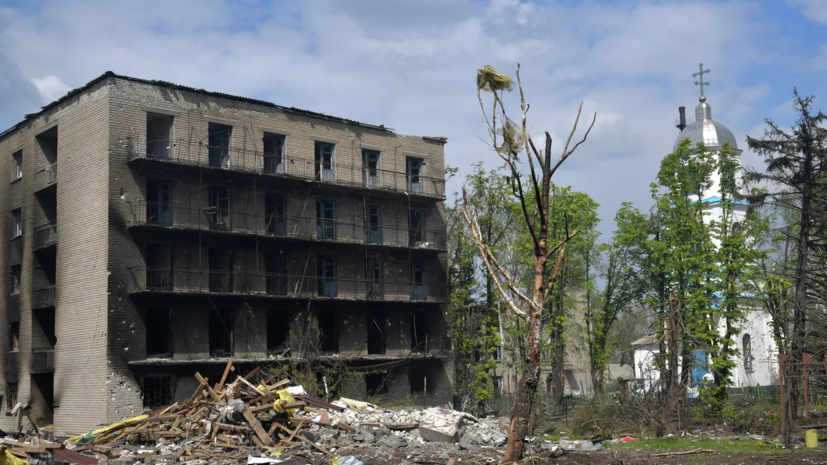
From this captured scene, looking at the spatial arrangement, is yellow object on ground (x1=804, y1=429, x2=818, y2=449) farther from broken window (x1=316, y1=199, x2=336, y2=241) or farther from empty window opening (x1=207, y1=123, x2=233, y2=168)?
empty window opening (x1=207, y1=123, x2=233, y2=168)

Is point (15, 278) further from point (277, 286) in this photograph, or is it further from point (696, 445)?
point (696, 445)

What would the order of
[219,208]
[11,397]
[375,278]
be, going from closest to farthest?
[219,208], [11,397], [375,278]

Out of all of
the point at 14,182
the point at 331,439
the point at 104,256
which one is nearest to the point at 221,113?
the point at 104,256

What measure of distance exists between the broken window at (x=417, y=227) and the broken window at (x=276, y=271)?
7.49 metres

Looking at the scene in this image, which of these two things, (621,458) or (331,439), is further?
(331,439)

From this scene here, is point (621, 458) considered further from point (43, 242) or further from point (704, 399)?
point (43, 242)

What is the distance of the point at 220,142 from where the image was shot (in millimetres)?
37562

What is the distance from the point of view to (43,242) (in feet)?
124

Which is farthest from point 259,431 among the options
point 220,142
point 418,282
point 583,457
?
point 418,282

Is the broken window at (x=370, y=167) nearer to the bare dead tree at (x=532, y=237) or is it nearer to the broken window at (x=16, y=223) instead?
the broken window at (x=16, y=223)

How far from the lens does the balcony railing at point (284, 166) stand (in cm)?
3531

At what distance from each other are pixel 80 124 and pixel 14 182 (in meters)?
7.15

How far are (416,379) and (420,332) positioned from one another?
2.34 metres

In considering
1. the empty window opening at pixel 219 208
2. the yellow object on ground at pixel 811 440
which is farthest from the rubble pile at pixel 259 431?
the empty window opening at pixel 219 208
